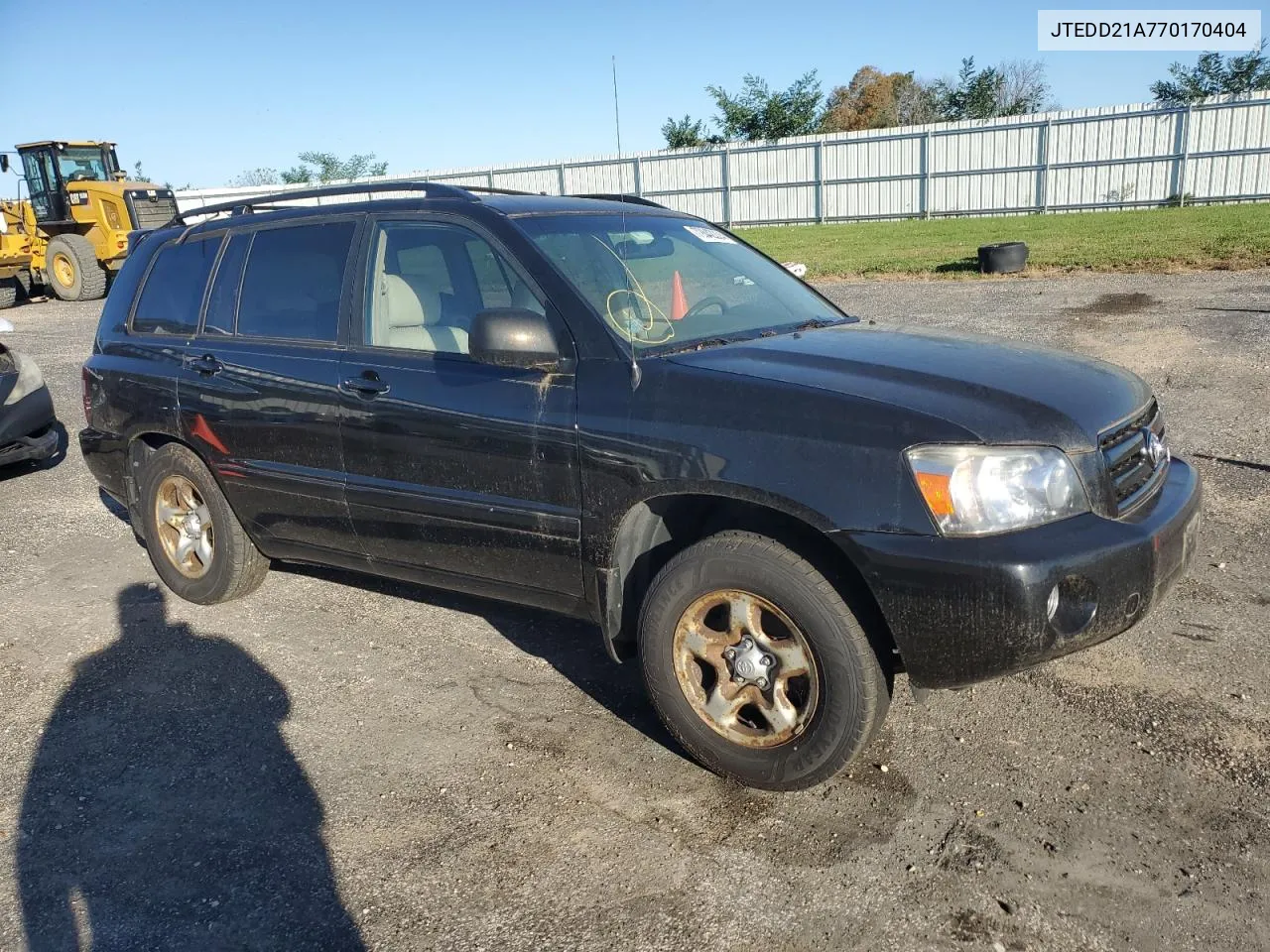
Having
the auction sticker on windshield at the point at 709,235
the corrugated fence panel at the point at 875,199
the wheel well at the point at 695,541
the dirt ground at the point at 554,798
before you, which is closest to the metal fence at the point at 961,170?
the corrugated fence panel at the point at 875,199

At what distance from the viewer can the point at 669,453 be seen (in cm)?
312

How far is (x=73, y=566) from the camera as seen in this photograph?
576 centimetres

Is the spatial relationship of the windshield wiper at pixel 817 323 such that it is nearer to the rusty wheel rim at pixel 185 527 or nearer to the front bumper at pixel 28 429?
the rusty wheel rim at pixel 185 527

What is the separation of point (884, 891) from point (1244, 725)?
1534mm

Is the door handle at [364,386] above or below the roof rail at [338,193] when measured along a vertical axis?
below

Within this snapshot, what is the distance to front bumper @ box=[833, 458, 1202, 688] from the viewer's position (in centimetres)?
266

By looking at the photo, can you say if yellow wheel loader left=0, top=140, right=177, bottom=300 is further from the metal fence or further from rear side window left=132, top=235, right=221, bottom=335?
rear side window left=132, top=235, right=221, bottom=335

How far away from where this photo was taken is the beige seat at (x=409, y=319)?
3.87m

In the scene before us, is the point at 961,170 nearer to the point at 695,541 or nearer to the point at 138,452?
the point at 138,452

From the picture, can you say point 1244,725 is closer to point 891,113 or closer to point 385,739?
point 385,739

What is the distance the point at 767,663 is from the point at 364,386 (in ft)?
6.31

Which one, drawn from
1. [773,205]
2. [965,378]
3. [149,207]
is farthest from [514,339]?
[773,205]

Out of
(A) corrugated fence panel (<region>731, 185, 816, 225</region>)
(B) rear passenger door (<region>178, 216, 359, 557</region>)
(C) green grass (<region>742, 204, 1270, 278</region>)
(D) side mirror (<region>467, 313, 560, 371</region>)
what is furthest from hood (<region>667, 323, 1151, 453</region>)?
(A) corrugated fence panel (<region>731, 185, 816, 225</region>)

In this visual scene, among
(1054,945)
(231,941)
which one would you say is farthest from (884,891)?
(231,941)
